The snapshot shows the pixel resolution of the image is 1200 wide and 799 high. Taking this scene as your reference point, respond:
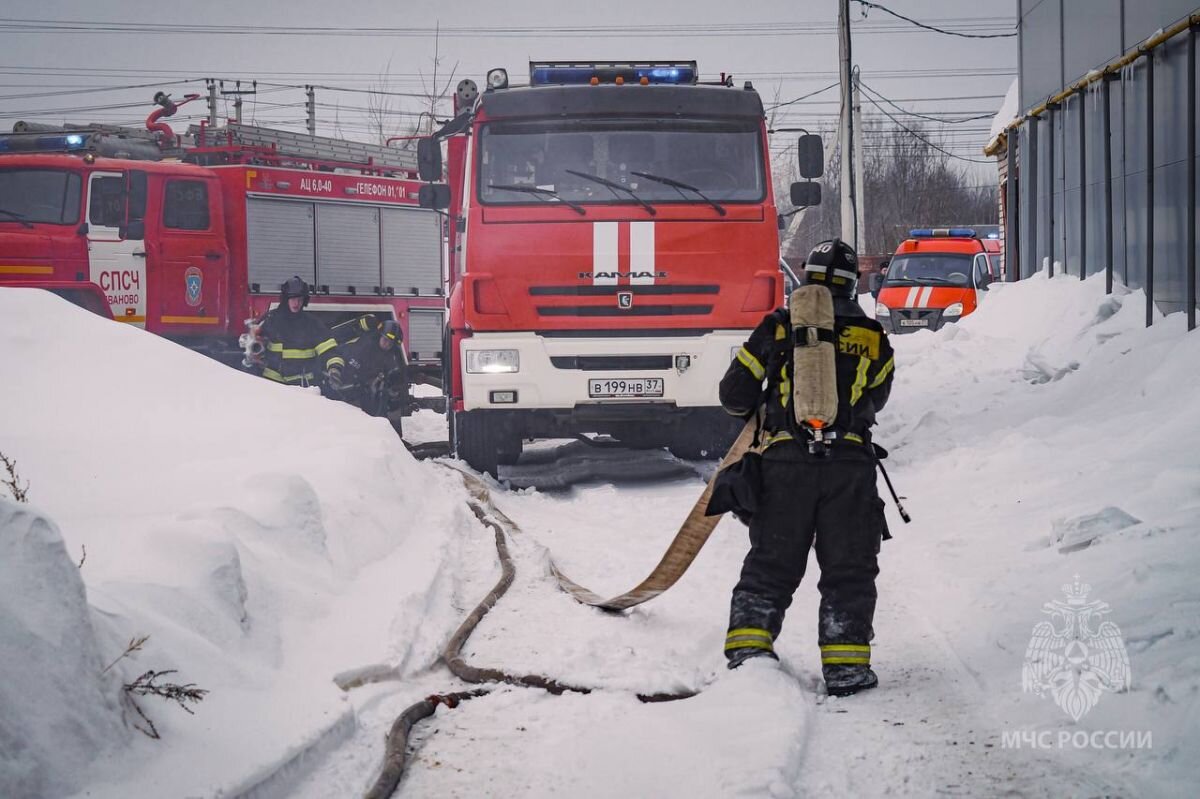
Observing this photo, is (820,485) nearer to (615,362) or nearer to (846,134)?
(615,362)

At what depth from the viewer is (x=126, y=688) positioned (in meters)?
3.34

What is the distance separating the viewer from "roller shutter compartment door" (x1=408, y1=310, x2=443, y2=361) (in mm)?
16141

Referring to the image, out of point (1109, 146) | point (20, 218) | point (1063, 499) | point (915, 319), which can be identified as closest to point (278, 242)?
point (20, 218)

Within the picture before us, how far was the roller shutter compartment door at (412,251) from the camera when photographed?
16.3 m

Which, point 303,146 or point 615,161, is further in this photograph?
point 303,146

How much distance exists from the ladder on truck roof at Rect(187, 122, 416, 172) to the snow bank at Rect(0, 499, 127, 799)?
1247cm

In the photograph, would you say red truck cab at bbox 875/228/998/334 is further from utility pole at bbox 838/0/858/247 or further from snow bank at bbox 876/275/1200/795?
snow bank at bbox 876/275/1200/795

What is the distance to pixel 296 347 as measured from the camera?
44.0 ft

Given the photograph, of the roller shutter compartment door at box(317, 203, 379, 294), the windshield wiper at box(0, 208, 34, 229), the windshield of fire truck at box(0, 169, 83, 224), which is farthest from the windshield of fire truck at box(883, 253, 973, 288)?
the windshield wiper at box(0, 208, 34, 229)

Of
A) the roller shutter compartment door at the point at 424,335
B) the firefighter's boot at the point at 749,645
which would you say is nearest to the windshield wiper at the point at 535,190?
the firefighter's boot at the point at 749,645

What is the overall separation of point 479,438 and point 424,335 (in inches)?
268

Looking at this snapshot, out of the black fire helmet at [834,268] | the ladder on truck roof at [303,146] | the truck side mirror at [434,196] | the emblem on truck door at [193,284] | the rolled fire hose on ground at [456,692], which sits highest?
the ladder on truck roof at [303,146]

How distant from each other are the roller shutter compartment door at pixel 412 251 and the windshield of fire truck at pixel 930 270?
8.89 m

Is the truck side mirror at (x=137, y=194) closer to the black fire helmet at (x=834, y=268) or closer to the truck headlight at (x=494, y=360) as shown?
the truck headlight at (x=494, y=360)
